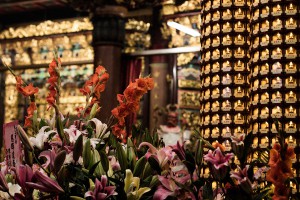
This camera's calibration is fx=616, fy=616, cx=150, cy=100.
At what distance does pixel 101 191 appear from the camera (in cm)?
159

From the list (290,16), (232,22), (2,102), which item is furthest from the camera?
(2,102)

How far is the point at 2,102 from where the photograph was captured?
9.98 meters

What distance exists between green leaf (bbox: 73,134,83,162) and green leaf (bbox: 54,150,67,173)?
0.06 metres

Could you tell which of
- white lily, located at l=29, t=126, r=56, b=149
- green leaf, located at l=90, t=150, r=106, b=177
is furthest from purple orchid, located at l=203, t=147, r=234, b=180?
white lily, located at l=29, t=126, r=56, b=149

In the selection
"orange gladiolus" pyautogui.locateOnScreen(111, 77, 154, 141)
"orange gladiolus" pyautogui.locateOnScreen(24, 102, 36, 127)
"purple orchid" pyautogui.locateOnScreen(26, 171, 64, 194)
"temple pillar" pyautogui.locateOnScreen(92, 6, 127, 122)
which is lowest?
"purple orchid" pyautogui.locateOnScreen(26, 171, 64, 194)

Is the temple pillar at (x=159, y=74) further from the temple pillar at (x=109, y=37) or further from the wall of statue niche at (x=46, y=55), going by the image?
the wall of statue niche at (x=46, y=55)

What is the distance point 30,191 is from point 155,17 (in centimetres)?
673

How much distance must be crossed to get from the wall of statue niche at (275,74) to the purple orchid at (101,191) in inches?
33.2

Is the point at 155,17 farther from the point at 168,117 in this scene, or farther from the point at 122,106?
the point at 122,106

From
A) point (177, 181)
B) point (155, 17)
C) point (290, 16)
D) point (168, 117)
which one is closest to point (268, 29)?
point (290, 16)

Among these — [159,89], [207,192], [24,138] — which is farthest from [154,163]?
[159,89]

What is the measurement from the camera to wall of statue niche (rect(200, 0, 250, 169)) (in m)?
2.51

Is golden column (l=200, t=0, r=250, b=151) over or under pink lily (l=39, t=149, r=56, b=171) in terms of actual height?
over

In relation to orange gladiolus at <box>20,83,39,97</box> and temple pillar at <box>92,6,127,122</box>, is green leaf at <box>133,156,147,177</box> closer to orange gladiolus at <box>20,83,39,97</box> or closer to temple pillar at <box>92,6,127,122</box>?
orange gladiolus at <box>20,83,39,97</box>
